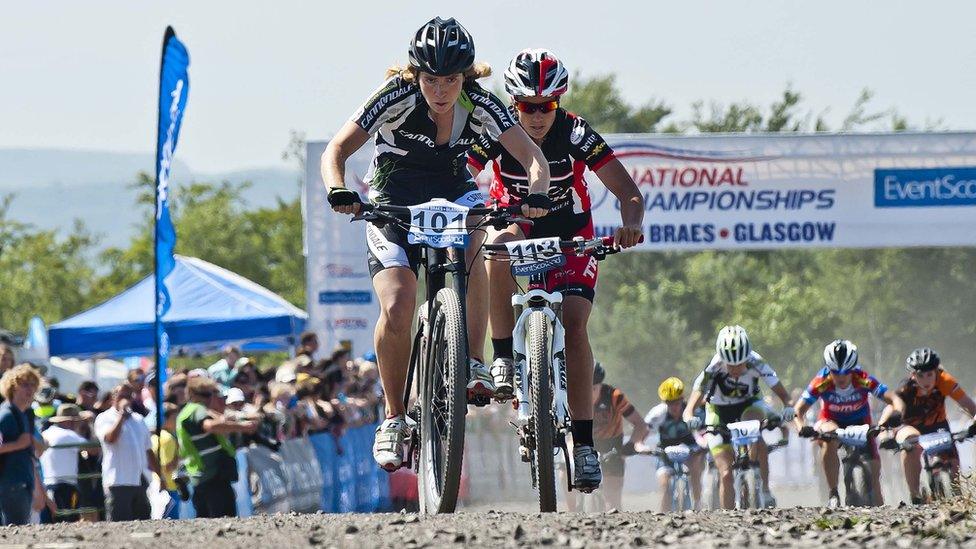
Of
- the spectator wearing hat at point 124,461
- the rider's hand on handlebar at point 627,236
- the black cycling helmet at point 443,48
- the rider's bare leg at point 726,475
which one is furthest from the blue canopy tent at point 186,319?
the black cycling helmet at point 443,48

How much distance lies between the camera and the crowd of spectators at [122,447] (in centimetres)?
1196

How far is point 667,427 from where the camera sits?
57.2ft

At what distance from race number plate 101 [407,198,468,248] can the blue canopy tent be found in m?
14.5

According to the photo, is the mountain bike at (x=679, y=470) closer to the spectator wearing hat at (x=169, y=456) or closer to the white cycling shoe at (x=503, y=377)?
the spectator wearing hat at (x=169, y=456)

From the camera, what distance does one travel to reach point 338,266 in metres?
24.2

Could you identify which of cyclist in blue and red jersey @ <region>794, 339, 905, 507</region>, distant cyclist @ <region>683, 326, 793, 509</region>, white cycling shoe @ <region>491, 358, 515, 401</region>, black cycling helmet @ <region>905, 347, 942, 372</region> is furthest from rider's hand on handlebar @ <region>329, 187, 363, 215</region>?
black cycling helmet @ <region>905, 347, 942, 372</region>

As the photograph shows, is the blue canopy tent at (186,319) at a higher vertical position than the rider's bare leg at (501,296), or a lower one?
higher

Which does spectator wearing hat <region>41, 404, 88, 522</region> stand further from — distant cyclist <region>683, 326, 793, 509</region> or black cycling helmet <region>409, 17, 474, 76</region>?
black cycling helmet <region>409, 17, 474, 76</region>

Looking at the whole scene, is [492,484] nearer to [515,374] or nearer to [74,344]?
[74,344]

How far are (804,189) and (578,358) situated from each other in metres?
17.0

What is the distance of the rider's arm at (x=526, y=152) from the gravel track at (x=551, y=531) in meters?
1.58

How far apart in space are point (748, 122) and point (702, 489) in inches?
2216

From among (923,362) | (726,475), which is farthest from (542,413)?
(923,362)

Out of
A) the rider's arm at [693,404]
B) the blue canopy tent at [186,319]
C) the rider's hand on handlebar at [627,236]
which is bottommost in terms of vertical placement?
the rider's arm at [693,404]
